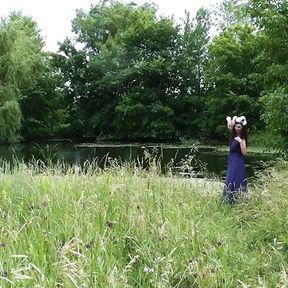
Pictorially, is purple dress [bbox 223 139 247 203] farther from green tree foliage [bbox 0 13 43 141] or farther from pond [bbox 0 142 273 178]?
green tree foliage [bbox 0 13 43 141]

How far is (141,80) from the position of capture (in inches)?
1547

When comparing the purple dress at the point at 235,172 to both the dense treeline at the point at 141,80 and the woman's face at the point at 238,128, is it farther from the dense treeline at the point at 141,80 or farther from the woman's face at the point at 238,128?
the dense treeline at the point at 141,80

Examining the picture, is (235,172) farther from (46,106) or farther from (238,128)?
(46,106)

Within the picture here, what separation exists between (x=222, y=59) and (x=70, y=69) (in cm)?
1428

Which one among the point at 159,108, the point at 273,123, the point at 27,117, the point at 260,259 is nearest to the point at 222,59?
the point at 159,108

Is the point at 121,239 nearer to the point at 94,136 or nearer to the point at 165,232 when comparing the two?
the point at 165,232

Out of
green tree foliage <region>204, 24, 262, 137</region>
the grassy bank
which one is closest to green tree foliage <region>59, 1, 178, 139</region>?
green tree foliage <region>204, 24, 262, 137</region>

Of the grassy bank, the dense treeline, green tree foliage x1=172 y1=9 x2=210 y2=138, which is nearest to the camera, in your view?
the grassy bank

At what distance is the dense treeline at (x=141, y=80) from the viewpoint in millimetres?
32875

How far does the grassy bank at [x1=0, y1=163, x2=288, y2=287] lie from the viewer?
8.87ft

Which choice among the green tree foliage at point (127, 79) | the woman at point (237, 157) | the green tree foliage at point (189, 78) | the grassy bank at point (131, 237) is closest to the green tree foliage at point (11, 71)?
the green tree foliage at point (127, 79)

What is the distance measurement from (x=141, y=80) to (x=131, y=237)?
36.2 m

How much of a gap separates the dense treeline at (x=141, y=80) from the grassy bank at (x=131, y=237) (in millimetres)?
26212

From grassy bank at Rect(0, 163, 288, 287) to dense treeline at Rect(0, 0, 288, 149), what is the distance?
26.2 meters
